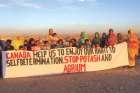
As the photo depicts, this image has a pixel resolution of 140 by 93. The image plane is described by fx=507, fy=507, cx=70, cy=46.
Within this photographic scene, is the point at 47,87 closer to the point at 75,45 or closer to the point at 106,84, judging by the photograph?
the point at 106,84

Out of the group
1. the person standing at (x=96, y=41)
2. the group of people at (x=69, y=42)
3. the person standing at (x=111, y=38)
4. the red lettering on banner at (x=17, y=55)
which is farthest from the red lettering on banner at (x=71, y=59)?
the person standing at (x=111, y=38)

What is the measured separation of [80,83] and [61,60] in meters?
3.22

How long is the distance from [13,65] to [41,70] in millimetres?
1109

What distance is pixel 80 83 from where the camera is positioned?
52.4ft

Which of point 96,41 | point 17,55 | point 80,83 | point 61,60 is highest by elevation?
point 96,41

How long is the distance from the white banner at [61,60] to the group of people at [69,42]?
9.1 inches

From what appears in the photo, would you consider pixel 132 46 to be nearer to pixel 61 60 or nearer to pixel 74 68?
pixel 74 68

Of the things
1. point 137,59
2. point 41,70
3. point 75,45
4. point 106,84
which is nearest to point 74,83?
point 106,84

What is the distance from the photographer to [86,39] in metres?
20.0

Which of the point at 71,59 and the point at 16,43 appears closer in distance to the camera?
the point at 16,43

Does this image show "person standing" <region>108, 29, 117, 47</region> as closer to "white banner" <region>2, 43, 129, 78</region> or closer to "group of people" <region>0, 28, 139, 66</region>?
"group of people" <region>0, 28, 139, 66</region>

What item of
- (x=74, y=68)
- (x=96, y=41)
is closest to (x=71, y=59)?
(x=74, y=68)

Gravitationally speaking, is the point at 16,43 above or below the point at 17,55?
above

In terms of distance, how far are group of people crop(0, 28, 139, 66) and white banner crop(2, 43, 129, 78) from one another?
0.76 ft
